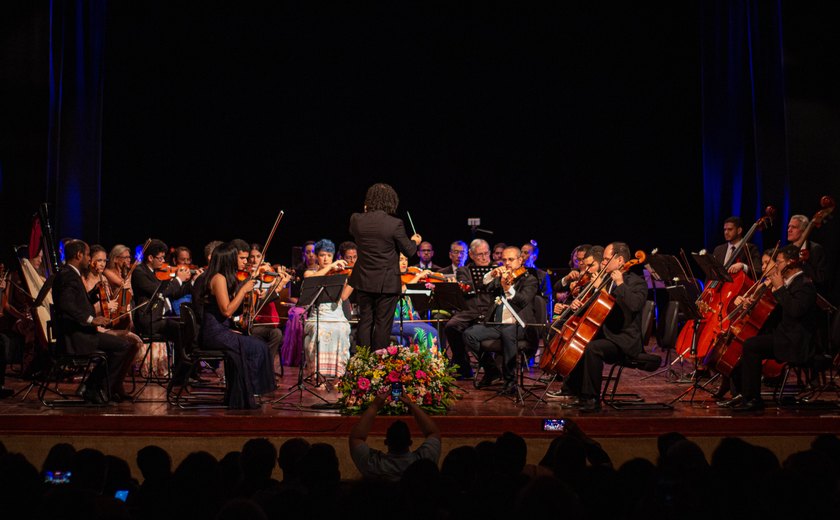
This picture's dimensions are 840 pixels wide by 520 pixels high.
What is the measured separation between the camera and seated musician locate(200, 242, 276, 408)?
20.4 feet

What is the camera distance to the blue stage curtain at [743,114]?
29.9ft

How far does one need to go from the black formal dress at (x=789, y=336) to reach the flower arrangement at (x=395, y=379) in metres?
2.35

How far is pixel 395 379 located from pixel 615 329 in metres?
1.84

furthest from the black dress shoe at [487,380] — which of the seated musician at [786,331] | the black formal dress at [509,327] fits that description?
the seated musician at [786,331]

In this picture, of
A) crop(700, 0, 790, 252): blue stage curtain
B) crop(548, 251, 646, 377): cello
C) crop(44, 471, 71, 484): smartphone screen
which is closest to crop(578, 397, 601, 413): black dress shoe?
crop(548, 251, 646, 377): cello

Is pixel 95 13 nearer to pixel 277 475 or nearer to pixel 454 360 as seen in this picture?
pixel 454 360

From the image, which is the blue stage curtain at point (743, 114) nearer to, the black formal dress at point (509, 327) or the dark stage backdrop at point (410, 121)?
the dark stage backdrop at point (410, 121)

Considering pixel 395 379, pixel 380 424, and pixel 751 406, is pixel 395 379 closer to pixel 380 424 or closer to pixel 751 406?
pixel 380 424

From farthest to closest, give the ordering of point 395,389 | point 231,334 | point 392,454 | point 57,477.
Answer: point 231,334 < point 395,389 < point 392,454 < point 57,477

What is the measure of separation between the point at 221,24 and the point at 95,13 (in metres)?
2.14

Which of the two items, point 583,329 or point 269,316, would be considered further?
point 269,316

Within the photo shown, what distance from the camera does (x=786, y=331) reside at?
20.1ft

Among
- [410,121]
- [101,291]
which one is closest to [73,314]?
[101,291]

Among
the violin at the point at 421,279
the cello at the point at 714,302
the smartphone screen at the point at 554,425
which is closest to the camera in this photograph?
the smartphone screen at the point at 554,425
